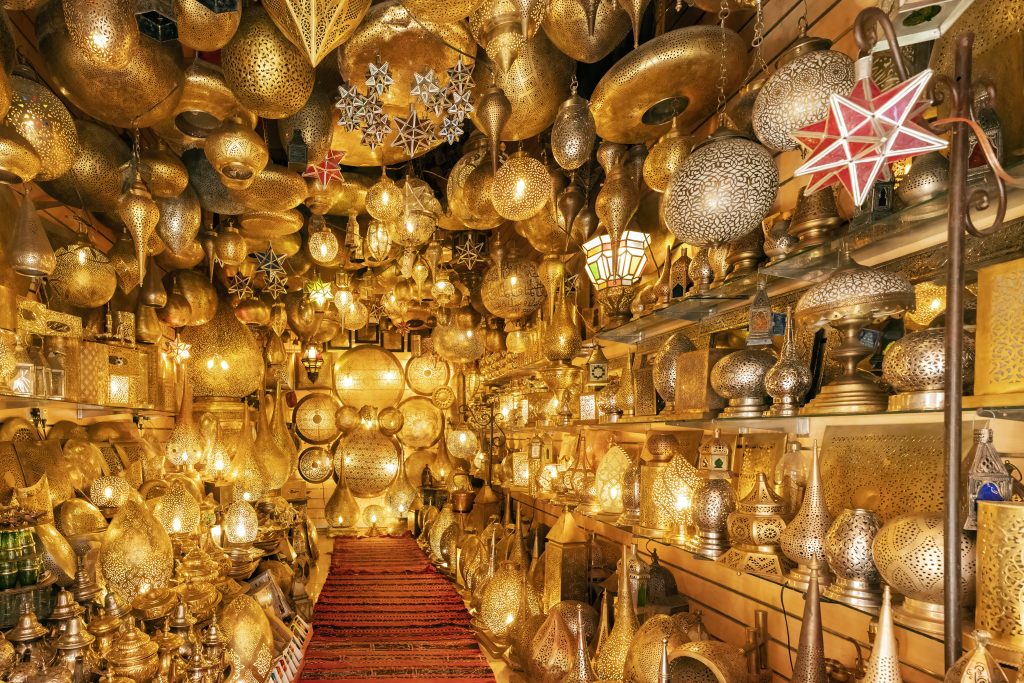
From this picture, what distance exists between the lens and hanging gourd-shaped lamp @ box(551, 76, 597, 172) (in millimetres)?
1951

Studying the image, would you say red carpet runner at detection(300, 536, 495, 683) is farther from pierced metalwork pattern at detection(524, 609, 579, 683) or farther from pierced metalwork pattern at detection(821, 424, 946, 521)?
pierced metalwork pattern at detection(821, 424, 946, 521)

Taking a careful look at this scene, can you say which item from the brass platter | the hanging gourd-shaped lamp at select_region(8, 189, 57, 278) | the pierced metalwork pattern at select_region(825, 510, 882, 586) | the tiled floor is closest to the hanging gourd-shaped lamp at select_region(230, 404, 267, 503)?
the tiled floor

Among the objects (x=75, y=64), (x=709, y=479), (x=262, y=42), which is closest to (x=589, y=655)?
(x=709, y=479)

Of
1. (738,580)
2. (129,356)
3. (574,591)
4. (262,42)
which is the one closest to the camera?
(262,42)

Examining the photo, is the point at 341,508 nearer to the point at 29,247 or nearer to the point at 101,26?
the point at 29,247

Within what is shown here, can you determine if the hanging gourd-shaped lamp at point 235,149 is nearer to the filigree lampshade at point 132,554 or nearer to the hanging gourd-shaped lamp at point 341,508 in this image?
the filigree lampshade at point 132,554

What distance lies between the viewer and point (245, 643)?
317 cm

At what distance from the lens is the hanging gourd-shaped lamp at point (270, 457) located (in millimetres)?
5188

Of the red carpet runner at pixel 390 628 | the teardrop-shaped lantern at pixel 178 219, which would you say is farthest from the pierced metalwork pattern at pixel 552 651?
the teardrop-shaped lantern at pixel 178 219

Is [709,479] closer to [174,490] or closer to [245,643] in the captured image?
[245,643]

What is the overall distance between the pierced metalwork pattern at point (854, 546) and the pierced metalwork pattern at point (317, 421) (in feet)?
23.3

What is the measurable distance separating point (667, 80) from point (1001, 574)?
136 centimetres

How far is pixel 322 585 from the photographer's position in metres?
6.01

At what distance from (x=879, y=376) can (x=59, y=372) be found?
8.68 feet
